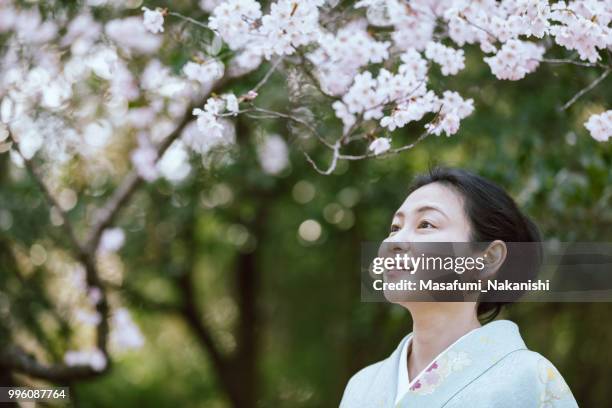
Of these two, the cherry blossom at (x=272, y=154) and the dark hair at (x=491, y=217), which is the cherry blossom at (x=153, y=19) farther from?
the cherry blossom at (x=272, y=154)

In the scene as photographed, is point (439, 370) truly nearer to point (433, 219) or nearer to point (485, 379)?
point (485, 379)

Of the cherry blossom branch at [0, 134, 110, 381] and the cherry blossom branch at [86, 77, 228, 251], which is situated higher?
the cherry blossom branch at [86, 77, 228, 251]

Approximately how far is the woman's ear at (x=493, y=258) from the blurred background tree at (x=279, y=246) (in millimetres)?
570

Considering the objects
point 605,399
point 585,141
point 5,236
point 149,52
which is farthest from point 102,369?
point 605,399

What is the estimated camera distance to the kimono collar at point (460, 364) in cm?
152

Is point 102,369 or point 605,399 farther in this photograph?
point 605,399

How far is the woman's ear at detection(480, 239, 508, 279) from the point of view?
1636mm

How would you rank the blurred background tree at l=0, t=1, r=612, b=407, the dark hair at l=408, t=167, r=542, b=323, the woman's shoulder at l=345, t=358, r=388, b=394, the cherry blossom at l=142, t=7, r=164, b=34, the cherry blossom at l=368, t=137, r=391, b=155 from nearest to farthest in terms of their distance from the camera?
the dark hair at l=408, t=167, r=542, b=323, the woman's shoulder at l=345, t=358, r=388, b=394, the cherry blossom at l=368, t=137, r=391, b=155, the cherry blossom at l=142, t=7, r=164, b=34, the blurred background tree at l=0, t=1, r=612, b=407

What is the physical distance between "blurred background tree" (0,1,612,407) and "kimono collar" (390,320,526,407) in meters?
0.71

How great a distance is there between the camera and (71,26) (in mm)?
3305

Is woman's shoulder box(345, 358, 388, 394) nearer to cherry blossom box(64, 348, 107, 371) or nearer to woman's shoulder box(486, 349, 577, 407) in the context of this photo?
woman's shoulder box(486, 349, 577, 407)

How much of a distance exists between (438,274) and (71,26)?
2.36 metres

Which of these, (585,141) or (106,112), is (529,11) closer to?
(585,141)

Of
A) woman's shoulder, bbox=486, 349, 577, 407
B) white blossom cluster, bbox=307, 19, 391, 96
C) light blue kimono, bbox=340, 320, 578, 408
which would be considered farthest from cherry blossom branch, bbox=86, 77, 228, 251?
woman's shoulder, bbox=486, 349, 577, 407
